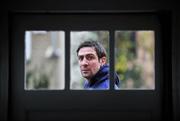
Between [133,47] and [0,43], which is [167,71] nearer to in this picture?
[0,43]

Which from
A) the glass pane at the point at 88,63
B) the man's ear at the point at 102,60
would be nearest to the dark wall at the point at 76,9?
the glass pane at the point at 88,63

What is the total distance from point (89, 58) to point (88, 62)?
2cm

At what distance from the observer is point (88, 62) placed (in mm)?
2451

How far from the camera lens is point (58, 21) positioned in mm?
2441

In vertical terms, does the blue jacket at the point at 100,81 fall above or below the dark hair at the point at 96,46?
below

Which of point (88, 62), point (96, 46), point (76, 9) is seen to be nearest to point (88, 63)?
point (88, 62)

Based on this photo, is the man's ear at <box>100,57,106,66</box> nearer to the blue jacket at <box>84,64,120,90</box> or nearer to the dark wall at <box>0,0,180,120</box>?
the blue jacket at <box>84,64,120,90</box>

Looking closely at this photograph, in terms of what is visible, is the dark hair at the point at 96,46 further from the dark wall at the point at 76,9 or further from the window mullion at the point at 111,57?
the dark wall at the point at 76,9

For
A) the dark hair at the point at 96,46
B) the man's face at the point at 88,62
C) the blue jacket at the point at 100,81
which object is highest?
the dark hair at the point at 96,46

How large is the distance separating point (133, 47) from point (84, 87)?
14.9 feet

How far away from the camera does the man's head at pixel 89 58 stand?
2447mm

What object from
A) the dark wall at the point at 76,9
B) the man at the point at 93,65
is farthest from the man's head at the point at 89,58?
the dark wall at the point at 76,9

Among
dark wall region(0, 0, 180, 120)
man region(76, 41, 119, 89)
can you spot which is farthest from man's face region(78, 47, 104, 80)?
dark wall region(0, 0, 180, 120)

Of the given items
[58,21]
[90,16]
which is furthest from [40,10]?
[90,16]
